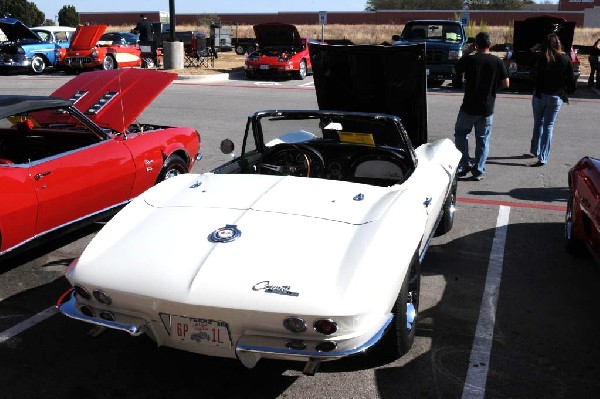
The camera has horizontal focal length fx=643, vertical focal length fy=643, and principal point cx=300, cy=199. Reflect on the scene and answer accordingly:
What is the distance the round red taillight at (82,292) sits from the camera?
11.3ft

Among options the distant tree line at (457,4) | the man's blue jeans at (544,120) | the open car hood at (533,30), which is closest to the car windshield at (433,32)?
the open car hood at (533,30)

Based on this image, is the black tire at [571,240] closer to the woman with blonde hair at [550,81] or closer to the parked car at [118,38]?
the woman with blonde hair at [550,81]

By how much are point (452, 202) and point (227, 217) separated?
3.00 metres

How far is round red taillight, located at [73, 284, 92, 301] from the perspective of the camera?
3449 mm

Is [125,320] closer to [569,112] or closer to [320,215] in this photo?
[320,215]

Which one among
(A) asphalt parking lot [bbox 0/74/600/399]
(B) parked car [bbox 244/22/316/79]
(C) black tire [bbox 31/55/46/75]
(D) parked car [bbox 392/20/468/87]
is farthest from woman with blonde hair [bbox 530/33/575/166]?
(C) black tire [bbox 31/55/46/75]

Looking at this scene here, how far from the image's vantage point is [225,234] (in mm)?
3588

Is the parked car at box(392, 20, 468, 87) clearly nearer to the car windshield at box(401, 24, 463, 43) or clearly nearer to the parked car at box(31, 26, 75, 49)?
the car windshield at box(401, 24, 463, 43)

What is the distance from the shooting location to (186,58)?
25391mm

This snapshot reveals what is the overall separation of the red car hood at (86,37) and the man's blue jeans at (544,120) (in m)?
16.2

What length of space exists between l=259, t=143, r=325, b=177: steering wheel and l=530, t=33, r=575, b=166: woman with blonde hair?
4.70m

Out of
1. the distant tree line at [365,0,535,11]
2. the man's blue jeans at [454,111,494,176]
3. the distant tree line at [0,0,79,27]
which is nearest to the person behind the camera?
the man's blue jeans at [454,111,494,176]

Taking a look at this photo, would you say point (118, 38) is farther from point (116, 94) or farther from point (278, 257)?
point (278, 257)

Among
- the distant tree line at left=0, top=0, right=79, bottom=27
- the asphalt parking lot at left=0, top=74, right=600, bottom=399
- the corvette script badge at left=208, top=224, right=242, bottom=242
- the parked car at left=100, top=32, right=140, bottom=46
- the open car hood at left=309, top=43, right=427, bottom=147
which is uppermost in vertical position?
the distant tree line at left=0, top=0, right=79, bottom=27
